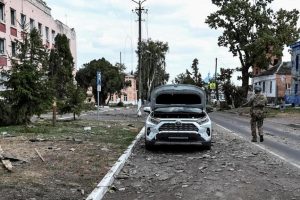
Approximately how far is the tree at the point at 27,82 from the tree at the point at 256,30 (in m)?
36.3

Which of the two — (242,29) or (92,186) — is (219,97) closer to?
(242,29)

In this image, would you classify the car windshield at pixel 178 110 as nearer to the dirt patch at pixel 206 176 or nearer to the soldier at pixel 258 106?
the dirt patch at pixel 206 176

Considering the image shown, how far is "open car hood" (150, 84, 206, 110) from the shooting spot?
16.5 meters

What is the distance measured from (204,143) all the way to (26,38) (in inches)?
422

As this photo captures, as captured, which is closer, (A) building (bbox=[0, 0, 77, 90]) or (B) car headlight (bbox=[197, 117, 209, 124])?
(B) car headlight (bbox=[197, 117, 209, 124])

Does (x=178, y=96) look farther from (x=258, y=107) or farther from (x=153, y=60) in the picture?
(x=153, y=60)

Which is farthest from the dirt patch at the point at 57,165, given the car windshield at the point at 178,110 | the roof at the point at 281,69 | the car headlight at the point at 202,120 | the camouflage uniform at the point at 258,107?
the roof at the point at 281,69

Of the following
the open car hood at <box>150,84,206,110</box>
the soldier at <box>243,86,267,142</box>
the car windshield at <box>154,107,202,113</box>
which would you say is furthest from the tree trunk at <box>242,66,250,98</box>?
the car windshield at <box>154,107,202,113</box>

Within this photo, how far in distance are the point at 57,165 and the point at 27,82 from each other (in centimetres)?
1025

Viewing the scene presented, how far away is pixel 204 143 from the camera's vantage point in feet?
47.1

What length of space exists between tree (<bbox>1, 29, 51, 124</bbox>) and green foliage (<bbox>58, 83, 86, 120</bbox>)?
573 cm

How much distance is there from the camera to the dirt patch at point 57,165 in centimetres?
814

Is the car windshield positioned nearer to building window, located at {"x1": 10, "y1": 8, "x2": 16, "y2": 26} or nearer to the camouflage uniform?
the camouflage uniform

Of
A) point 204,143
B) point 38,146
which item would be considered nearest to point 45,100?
point 38,146
